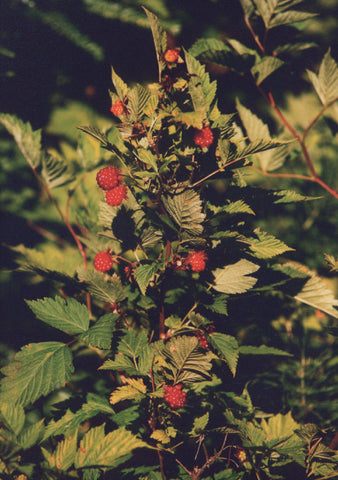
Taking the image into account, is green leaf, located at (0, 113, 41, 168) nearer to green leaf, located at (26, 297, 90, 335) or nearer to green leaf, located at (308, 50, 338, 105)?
green leaf, located at (26, 297, 90, 335)

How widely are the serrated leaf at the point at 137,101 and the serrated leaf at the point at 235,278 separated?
313 mm

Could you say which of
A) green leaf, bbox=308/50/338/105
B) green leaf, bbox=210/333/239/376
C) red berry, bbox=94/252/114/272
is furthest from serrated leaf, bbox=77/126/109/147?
green leaf, bbox=308/50/338/105

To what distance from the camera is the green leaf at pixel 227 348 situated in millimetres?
532

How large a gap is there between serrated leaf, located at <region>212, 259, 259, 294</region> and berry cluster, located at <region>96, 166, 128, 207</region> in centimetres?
24

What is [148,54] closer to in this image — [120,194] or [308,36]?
[308,36]

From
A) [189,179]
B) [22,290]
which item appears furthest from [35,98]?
[189,179]

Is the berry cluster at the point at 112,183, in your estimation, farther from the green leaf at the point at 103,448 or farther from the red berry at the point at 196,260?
the green leaf at the point at 103,448

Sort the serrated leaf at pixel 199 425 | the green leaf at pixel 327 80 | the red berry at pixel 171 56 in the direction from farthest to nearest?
the green leaf at pixel 327 80, the serrated leaf at pixel 199 425, the red berry at pixel 171 56

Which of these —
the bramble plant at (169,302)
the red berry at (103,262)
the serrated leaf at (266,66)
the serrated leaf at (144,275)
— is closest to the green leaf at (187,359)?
the bramble plant at (169,302)

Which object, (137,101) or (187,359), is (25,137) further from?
(187,359)

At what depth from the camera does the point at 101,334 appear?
0.56m

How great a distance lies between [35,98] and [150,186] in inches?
36.9

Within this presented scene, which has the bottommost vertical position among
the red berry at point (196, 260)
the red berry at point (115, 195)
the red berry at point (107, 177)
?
the red berry at point (196, 260)

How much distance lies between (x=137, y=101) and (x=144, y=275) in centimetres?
27
